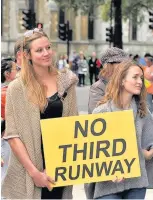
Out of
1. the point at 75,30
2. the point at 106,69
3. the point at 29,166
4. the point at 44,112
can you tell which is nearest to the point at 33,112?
the point at 44,112

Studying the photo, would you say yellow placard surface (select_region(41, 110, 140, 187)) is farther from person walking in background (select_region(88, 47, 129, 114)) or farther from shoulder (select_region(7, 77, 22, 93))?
person walking in background (select_region(88, 47, 129, 114))

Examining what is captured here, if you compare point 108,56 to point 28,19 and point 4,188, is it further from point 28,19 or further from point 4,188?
point 28,19

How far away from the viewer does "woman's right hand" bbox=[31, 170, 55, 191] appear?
5.51 m

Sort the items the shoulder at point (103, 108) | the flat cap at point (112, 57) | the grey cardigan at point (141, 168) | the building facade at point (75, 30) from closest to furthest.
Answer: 1. the grey cardigan at point (141, 168)
2. the shoulder at point (103, 108)
3. the flat cap at point (112, 57)
4. the building facade at point (75, 30)

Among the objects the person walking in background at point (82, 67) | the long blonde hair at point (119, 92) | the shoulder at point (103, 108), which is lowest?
the person walking in background at point (82, 67)

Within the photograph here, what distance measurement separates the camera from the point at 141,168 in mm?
5844

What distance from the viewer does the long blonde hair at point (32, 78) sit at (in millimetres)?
5594

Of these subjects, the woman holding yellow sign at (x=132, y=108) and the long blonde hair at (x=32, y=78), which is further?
the woman holding yellow sign at (x=132, y=108)

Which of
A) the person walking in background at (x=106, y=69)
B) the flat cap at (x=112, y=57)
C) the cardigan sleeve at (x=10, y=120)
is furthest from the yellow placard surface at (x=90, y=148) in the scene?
the flat cap at (x=112, y=57)

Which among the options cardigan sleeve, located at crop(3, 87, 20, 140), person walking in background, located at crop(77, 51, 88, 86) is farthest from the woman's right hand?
person walking in background, located at crop(77, 51, 88, 86)

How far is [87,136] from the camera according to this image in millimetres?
5723

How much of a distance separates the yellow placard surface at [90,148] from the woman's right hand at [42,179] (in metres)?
0.04

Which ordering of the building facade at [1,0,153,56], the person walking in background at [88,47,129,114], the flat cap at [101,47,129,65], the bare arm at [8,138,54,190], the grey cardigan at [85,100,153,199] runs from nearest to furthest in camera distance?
the bare arm at [8,138,54,190] → the grey cardigan at [85,100,153,199] → the person walking in background at [88,47,129,114] → the flat cap at [101,47,129,65] → the building facade at [1,0,153,56]

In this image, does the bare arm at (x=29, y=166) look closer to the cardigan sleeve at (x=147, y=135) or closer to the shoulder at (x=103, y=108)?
the shoulder at (x=103, y=108)
